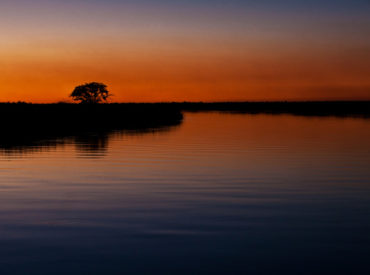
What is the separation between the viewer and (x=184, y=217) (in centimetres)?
1271

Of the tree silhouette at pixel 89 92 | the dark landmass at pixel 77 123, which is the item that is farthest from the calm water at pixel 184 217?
the tree silhouette at pixel 89 92

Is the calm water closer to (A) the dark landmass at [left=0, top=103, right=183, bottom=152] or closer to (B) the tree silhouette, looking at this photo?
(A) the dark landmass at [left=0, top=103, right=183, bottom=152]

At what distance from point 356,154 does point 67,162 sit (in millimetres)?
16482

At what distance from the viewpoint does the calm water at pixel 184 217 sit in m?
9.21

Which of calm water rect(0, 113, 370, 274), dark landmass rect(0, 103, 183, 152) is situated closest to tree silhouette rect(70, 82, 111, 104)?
dark landmass rect(0, 103, 183, 152)

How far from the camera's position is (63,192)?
16.5 m

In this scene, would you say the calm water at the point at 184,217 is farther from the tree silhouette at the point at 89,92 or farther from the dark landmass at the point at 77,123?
the tree silhouette at the point at 89,92

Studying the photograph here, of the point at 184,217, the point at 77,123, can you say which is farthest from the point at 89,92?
the point at 184,217

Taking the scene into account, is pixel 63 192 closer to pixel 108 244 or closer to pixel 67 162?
pixel 108 244

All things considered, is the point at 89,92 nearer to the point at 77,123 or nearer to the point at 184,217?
the point at 77,123

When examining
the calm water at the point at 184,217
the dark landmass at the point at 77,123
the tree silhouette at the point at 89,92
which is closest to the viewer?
the calm water at the point at 184,217

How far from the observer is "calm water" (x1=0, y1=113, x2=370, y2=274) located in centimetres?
921

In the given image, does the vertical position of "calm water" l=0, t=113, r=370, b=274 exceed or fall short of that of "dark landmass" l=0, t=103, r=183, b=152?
it falls short

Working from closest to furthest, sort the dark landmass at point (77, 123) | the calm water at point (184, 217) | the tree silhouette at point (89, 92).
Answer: the calm water at point (184, 217) → the dark landmass at point (77, 123) → the tree silhouette at point (89, 92)
